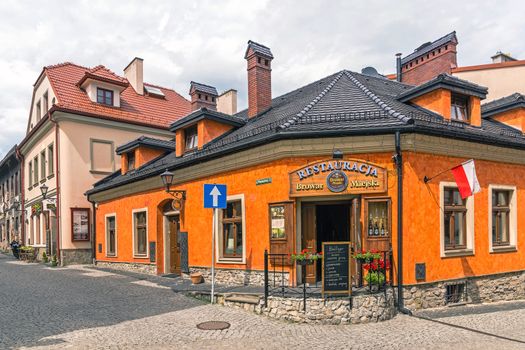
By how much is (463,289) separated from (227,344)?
689cm

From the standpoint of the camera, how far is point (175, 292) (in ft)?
40.6

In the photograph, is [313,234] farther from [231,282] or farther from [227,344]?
[227,344]

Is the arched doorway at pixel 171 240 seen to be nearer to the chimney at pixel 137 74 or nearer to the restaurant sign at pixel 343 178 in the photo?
the restaurant sign at pixel 343 178

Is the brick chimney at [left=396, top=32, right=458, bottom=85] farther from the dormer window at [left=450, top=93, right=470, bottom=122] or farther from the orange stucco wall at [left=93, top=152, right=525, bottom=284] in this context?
the orange stucco wall at [left=93, top=152, right=525, bottom=284]

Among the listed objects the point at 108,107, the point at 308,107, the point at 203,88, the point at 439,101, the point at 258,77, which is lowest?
the point at 308,107

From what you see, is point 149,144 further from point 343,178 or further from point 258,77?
point 343,178

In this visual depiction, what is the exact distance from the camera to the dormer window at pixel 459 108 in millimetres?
12891

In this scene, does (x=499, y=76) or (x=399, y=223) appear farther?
(x=499, y=76)

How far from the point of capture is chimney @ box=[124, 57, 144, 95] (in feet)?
94.8

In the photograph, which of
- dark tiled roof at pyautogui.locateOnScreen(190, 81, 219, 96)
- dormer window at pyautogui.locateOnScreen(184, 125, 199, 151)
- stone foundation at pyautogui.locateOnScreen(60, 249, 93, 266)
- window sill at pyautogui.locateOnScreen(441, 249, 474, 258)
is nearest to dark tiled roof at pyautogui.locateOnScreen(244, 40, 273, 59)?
dormer window at pyautogui.locateOnScreen(184, 125, 199, 151)

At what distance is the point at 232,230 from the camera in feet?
42.4

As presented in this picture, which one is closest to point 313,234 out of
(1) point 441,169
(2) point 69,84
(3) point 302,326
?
(3) point 302,326

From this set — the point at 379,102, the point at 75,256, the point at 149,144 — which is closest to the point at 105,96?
the point at 149,144

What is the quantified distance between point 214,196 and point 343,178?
3228 millimetres
